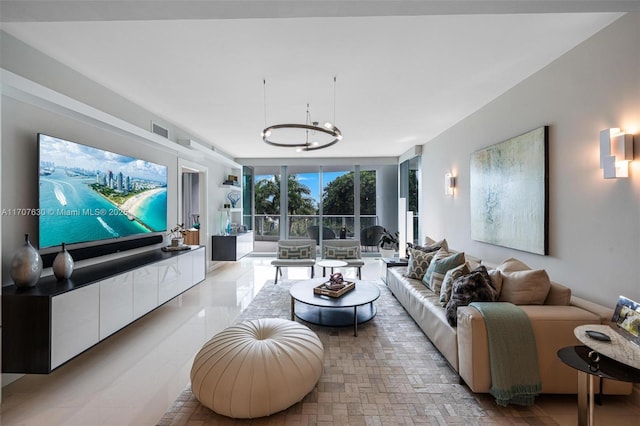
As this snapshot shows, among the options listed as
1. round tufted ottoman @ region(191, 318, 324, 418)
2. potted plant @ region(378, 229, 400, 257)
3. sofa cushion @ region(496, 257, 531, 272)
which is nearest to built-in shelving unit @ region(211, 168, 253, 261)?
potted plant @ region(378, 229, 400, 257)

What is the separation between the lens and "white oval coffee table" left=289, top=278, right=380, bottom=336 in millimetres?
3025

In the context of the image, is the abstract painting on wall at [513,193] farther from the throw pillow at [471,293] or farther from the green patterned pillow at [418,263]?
the throw pillow at [471,293]

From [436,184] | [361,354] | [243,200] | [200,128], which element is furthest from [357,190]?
[361,354]

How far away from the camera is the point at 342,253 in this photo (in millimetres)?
5480

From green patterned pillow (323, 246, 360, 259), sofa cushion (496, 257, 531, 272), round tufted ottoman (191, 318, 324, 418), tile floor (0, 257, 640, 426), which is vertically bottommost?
tile floor (0, 257, 640, 426)

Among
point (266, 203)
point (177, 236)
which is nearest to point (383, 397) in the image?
point (177, 236)

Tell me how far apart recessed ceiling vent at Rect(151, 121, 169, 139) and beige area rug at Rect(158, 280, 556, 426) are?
3.49 m

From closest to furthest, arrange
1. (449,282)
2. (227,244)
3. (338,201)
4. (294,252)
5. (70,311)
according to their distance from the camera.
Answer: (70,311)
(449,282)
(294,252)
(227,244)
(338,201)

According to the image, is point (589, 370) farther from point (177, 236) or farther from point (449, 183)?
point (177, 236)

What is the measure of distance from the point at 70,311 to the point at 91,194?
1284 millimetres

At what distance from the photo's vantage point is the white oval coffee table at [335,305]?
3025mm

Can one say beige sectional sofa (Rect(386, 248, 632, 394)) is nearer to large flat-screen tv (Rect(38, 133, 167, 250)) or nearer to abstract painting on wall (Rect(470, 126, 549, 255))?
abstract painting on wall (Rect(470, 126, 549, 255))

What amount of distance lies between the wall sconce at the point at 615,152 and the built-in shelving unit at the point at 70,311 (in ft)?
13.6

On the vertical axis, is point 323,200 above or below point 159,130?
below
